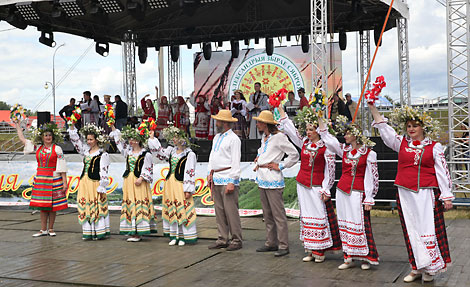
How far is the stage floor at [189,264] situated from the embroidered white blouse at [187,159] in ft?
Result: 2.76

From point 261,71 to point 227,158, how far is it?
37.3 ft

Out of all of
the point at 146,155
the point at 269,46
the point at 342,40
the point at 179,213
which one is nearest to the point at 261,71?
the point at 269,46

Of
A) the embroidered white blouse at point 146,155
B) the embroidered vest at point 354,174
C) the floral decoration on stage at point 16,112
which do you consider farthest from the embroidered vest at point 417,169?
the floral decoration on stage at point 16,112

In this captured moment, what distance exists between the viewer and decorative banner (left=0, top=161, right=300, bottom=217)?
405 inches

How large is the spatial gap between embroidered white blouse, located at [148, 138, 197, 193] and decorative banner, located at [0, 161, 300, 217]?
2689 mm

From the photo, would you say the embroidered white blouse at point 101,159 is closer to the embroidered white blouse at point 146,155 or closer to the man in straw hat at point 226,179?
the embroidered white blouse at point 146,155

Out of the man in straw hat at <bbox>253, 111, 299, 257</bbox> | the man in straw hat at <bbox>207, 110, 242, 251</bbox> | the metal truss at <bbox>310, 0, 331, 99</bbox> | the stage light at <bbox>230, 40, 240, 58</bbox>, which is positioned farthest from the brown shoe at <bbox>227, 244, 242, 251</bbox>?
the stage light at <bbox>230, 40, 240, 58</bbox>

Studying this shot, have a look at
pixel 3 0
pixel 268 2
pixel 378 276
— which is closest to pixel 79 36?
pixel 3 0

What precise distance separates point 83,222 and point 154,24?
11048 millimetres

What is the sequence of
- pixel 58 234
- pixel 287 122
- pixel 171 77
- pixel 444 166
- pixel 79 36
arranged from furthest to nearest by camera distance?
A: 1. pixel 171 77
2. pixel 79 36
3. pixel 58 234
4. pixel 287 122
5. pixel 444 166

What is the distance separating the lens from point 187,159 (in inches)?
304

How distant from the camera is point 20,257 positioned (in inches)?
279

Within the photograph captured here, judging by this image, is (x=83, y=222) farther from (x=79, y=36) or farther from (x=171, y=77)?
(x=171, y=77)

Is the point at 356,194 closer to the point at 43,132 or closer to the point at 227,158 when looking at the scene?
the point at 227,158
